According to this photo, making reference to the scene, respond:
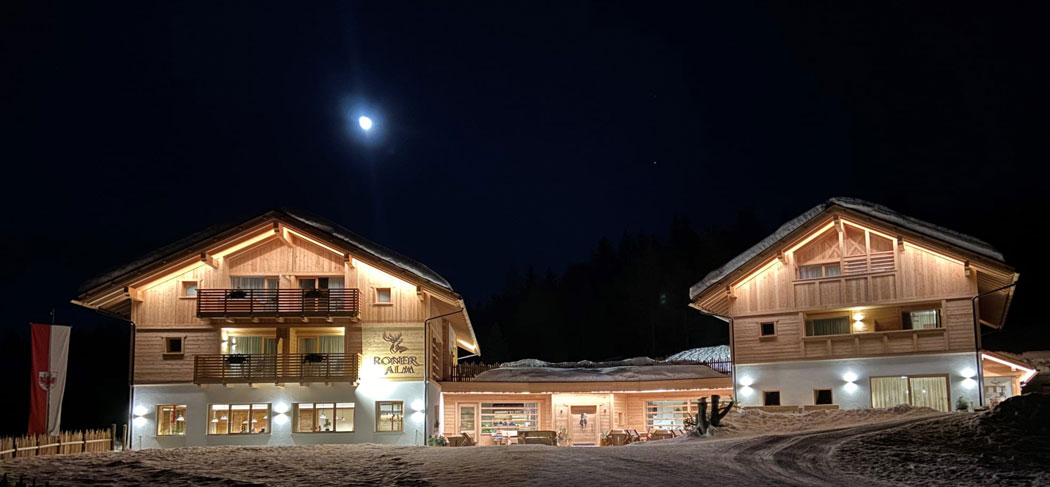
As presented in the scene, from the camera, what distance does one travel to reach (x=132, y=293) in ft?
119

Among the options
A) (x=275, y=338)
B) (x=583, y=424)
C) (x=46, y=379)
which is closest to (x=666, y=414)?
(x=583, y=424)

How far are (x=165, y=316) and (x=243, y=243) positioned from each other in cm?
405

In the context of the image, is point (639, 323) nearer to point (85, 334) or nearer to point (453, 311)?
A: point (453, 311)

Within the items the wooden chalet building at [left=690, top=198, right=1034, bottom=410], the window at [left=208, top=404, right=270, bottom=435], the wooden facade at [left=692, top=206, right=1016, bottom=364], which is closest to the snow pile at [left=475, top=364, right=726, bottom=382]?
the wooden chalet building at [left=690, top=198, right=1034, bottom=410]

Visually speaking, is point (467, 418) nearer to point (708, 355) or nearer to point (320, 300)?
point (320, 300)

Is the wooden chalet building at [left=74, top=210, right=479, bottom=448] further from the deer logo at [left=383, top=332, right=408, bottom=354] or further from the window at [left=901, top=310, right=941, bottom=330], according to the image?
the window at [left=901, top=310, right=941, bottom=330]

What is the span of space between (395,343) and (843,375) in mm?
16503

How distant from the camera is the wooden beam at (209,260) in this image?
36250mm

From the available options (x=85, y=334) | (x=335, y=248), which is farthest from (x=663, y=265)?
(x=85, y=334)

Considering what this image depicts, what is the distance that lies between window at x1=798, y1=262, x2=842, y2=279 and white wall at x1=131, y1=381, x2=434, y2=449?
14980mm

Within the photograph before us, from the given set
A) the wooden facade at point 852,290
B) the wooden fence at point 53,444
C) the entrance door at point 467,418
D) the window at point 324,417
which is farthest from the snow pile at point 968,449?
the wooden fence at point 53,444

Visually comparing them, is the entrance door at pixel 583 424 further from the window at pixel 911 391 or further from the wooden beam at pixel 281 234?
A: the wooden beam at pixel 281 234

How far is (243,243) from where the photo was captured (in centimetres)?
3688

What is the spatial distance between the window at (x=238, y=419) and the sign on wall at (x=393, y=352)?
4.23 meters
